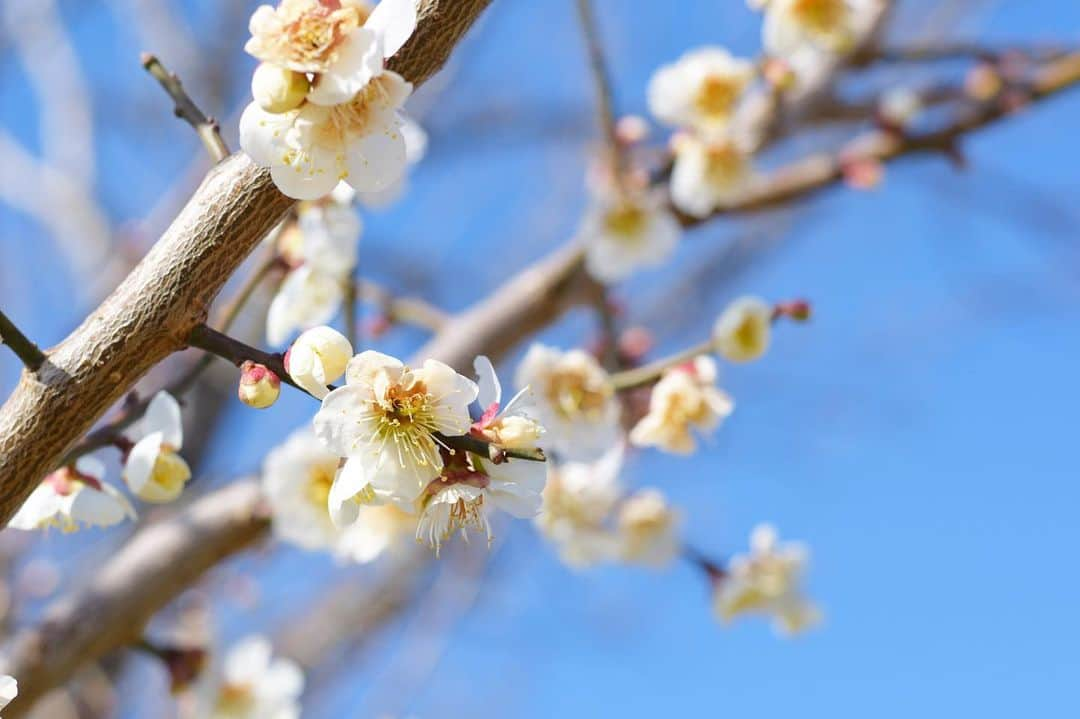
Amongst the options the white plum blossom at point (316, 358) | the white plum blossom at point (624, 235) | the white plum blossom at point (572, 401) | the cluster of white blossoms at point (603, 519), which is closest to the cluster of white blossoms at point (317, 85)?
the white plum blossom at point (316, 358)

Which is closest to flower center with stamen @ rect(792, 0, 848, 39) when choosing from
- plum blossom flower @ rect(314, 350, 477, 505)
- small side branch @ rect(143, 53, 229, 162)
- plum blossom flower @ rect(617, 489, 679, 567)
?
plum blossom flower @ rect(617, 489, 679, 567)

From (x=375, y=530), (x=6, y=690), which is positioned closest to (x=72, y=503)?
(x=6, y=690)

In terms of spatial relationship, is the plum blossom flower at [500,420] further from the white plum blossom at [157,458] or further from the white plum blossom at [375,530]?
the white plum blossom at [375,530]

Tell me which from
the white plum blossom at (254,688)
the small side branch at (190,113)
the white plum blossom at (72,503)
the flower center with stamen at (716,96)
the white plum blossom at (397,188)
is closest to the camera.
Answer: the small side branch at (190,113)

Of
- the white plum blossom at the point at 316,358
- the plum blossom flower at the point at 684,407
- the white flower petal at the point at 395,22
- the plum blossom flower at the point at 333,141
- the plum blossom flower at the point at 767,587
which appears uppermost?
the white flower petal at the point at 395,22

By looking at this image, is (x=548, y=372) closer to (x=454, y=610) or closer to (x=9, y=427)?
(x=9, y=427)
